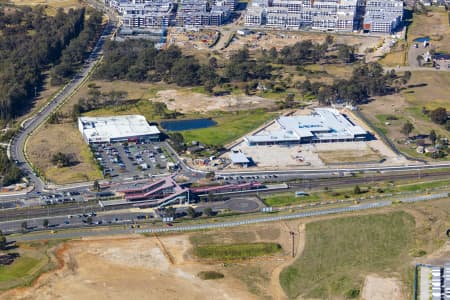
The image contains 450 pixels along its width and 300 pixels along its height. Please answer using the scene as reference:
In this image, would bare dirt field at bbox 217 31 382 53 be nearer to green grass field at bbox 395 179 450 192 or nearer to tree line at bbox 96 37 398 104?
tree line at bbox 96 37 398 104

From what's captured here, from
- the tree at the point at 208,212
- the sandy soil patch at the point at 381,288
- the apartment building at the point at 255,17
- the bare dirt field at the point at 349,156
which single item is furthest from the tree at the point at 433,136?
the apartment building at the point at 255,17

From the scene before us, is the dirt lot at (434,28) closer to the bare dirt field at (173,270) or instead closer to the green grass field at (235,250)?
the bare dirt field at (173,270)

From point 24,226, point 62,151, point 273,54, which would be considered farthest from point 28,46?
point 24,226

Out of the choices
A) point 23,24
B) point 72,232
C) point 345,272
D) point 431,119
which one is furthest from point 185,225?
point 23,24

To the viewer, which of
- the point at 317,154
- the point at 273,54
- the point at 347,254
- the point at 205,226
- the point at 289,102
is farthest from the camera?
the point at 273,54

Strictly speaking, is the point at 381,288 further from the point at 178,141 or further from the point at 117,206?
the point at 178,141

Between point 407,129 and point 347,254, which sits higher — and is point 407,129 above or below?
above
